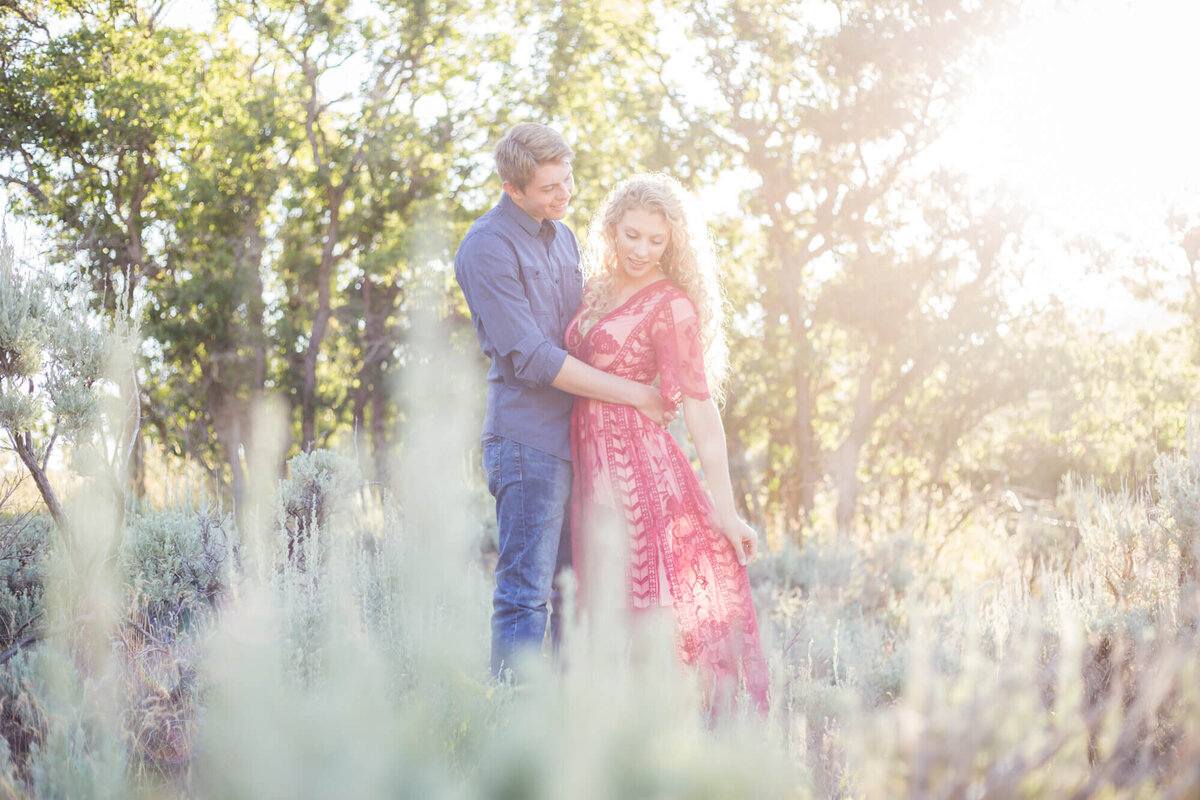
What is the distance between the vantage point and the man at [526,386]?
282 cm

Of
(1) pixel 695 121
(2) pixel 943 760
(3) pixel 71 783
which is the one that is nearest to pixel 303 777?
(3) pixel 71 783

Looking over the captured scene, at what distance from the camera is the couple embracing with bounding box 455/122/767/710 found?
2.81m

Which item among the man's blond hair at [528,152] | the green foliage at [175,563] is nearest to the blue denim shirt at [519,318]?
the man's blond hair at [528,152]

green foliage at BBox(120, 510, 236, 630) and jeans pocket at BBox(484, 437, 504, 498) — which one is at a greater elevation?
jeans pocket at BBox(484, 437, 504, 498)

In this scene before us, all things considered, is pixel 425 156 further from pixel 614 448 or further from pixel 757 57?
pixel 614 448

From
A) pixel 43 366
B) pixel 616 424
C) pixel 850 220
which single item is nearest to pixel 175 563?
pixel 43 366

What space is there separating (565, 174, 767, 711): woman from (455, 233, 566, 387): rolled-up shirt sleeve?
0.19 meters

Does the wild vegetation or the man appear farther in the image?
the man

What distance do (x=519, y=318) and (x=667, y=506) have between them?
0.70m

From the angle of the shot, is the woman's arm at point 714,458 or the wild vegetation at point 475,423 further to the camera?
the woman's arm at point 714,458

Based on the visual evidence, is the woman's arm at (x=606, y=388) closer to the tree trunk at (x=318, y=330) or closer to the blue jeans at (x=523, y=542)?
the blue jeans at (x=523, y=542)

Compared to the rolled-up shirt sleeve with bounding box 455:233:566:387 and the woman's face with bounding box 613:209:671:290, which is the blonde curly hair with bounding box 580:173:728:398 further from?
the rolled-up shirt sleeve with bounding box 455:233:566:387

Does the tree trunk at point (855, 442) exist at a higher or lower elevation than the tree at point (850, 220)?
lower

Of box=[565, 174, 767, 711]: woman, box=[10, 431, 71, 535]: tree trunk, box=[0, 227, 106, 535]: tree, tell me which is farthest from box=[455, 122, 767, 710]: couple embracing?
box=[10, 431, 71, 535]: tree trunk
